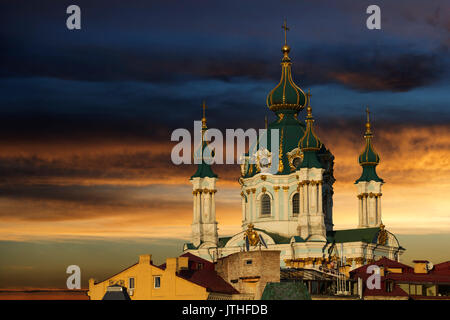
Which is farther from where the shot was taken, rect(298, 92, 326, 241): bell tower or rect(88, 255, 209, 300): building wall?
rect(298, 92, 326, 241): bell tower

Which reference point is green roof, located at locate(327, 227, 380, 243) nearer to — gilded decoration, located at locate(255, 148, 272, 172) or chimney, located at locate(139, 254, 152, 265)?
gilded decoration, located at locate(255, 148, 272, 172)

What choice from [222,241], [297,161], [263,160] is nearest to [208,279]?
[297,161]

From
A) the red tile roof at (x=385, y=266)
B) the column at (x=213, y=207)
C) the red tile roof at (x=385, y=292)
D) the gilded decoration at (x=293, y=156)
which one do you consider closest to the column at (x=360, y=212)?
the gilded decoration at (x=293, y=156)

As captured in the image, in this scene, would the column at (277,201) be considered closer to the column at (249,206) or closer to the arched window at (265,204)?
the arched window at (265,204)

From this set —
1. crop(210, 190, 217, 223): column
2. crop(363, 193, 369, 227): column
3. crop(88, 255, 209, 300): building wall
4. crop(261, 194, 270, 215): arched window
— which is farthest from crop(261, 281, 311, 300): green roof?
crop(210, 190, 217, 223): column

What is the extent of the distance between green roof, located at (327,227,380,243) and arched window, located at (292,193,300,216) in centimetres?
397

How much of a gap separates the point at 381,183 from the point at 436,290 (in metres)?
30.8

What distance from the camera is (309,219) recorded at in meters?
121

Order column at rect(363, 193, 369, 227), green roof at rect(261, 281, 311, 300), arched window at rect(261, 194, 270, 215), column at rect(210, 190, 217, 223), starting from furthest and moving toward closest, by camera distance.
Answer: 1. column at rect(210, 190, 217, 223)
2. column at rect(363, 193, 369, 227)
3. arched window at rect(261, 194, 270, 215)
4. green roof at rect(261, 281, 311, 300)

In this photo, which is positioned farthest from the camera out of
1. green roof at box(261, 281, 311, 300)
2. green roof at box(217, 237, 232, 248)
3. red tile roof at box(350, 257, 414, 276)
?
green roof at box(217, 237, 232, 248)

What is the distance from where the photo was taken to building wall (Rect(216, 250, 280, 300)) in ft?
293

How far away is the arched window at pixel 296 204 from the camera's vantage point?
126 m
